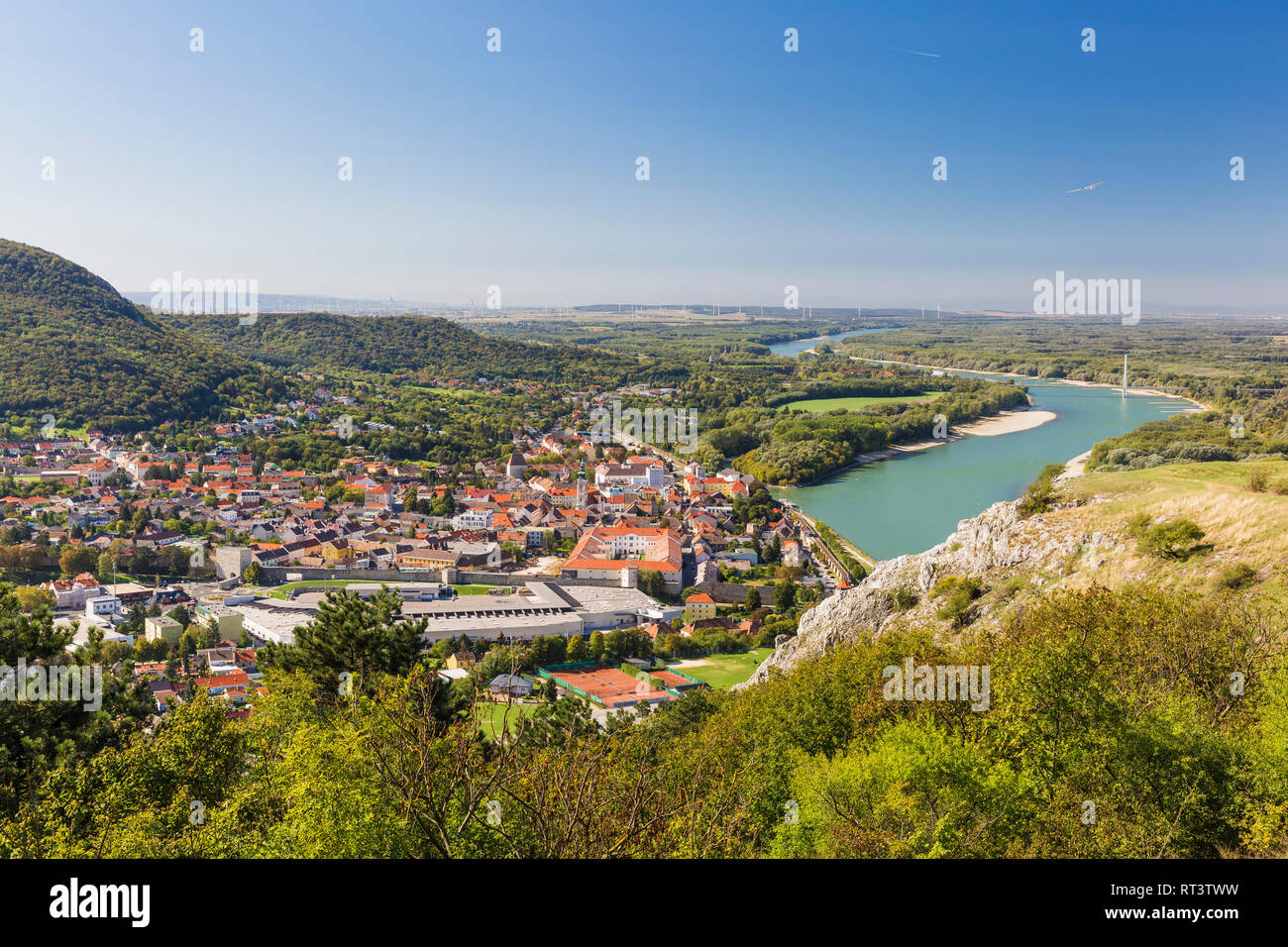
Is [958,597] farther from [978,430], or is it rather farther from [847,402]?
[847,402]

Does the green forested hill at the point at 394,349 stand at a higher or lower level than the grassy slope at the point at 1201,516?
higher

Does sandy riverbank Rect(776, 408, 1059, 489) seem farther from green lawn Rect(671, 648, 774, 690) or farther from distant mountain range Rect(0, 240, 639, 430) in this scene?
distant mountain range Rect(0, 240, 639, 430)

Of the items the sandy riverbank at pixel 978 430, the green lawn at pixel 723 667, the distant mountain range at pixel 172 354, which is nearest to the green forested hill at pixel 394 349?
the distant mountain range at pixel 172 354

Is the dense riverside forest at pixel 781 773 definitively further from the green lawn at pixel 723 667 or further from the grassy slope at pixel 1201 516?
the green lawn at pixel 723 667

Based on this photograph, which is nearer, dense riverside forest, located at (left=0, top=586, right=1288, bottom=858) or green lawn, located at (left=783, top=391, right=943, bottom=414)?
dense riverside forest, located at (left=0, top=586, right=1288, bottom=858)

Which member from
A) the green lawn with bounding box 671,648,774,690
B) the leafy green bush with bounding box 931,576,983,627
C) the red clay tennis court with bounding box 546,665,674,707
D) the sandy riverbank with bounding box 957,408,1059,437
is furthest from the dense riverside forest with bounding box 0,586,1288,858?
the sandy riverbank with bounding box 957,408,1059,437

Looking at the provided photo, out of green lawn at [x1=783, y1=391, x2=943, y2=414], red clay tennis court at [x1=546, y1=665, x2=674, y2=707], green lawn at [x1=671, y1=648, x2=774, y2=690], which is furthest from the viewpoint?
green lawn at [x1=783, y1=391, x2=943, y2=414]
